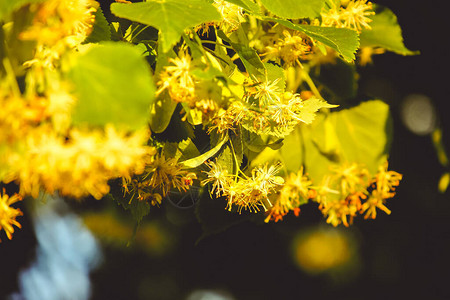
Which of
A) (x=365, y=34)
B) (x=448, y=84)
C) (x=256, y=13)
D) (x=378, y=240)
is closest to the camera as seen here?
(x=256, y=13)

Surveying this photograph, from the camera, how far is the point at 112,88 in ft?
0.90

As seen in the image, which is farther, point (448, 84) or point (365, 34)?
point (448, 84)

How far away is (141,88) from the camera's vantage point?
277 mm

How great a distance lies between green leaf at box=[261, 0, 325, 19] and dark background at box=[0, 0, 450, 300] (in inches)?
13.9

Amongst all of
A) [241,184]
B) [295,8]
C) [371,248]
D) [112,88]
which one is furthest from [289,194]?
[371,248]

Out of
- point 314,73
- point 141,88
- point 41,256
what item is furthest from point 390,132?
point 41,256

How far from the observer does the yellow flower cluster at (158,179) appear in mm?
450

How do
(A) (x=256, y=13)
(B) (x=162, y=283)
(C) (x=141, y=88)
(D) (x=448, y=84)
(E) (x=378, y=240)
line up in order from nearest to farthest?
(C) (x=141, y=88)
(A) (x=256, y=13)
(D) (x=448, y=84)
(E) (x=378, y=240)
(B) (x=162, y=283)

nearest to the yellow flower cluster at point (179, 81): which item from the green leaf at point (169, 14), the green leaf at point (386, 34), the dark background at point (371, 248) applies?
the green leaf at point (169, 14)

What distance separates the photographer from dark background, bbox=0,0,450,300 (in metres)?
0.84

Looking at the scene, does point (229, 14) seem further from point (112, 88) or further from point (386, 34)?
point (386, 34)

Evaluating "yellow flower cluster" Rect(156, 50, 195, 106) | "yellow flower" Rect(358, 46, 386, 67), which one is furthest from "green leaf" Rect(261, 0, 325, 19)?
"yellow flower" Rect(358, 46, 386, 67)

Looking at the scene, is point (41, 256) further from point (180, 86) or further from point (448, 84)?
point (448, 84)

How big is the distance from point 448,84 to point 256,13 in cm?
59
